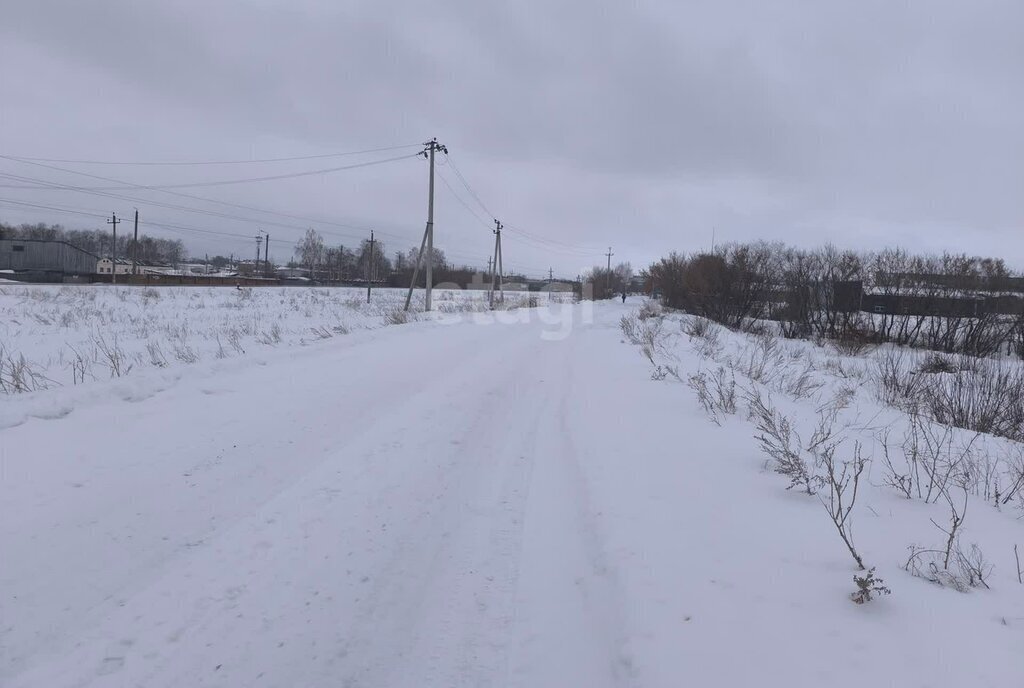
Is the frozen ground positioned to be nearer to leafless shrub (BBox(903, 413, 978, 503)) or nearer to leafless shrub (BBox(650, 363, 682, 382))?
leafless shrub (BBox(903, 413, 978, 503))

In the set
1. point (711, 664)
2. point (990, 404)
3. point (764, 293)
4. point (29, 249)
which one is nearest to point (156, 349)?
point (711, 664)

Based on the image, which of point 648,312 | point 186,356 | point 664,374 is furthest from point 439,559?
point 648,312

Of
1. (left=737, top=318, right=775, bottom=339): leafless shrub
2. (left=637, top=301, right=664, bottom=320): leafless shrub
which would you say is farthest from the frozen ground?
(left=737, top=318, right=775, bottom=339): leafless shrub

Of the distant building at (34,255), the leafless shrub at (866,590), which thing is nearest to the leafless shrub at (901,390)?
the leafless shrub at (866,590)

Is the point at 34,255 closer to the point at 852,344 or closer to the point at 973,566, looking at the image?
the point at 852,344

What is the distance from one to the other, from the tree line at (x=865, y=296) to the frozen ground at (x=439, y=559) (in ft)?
91.8

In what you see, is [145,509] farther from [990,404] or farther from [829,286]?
[829,286]

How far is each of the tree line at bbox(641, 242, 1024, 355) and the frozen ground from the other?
91.8 ft

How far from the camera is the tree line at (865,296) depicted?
26812 mm

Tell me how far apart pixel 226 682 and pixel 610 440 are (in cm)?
421

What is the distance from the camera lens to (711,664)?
2258 millimetres

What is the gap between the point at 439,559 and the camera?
325 cm

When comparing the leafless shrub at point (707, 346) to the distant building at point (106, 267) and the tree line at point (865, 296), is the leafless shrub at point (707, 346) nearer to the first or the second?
the tree line at point (865, 296)

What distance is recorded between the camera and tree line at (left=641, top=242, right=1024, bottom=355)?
26.8 m
